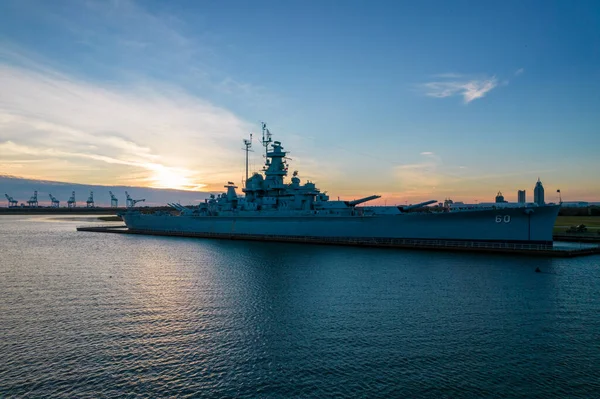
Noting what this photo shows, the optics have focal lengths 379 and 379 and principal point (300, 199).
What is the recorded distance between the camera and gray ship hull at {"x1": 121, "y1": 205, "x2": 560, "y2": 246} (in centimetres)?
3591

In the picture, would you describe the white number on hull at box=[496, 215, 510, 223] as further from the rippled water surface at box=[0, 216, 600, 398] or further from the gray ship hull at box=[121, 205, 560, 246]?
the rippled water surface at box=[0, 216, 600, 398]

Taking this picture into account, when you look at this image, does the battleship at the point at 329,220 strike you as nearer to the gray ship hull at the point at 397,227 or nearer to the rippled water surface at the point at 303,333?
the gray ship hull at the point at 397,227

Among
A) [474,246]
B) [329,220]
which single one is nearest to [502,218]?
[474,246]

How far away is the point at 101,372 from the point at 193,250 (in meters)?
31.9

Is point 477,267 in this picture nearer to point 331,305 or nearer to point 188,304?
point 331,305

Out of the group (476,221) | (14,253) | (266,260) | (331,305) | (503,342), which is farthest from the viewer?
(14,253)

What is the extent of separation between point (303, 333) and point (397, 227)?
1162 inches

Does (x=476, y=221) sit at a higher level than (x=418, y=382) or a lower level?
higher

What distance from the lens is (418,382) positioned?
11117 mm

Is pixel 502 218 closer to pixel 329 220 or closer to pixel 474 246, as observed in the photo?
pixel 474 246

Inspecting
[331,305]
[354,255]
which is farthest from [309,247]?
[331,305]

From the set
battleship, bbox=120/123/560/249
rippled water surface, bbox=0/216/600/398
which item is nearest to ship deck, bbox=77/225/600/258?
battleship, bbox=120/123/560/249

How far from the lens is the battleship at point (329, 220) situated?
36.5 metres

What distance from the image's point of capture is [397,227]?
42438 mm
